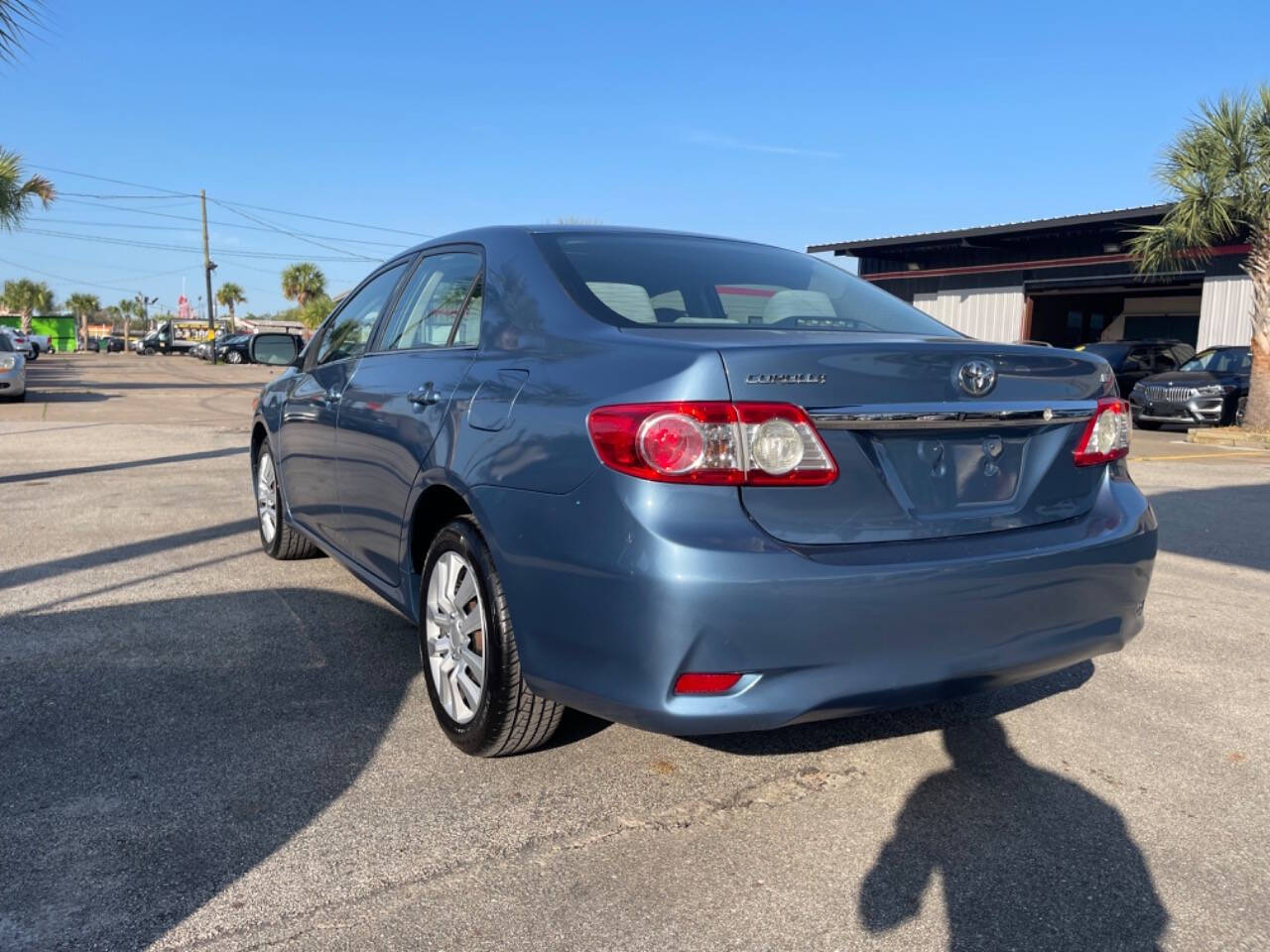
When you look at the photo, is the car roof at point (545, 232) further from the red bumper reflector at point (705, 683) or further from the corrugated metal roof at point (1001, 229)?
the corrugated metal roof at point (1001, 229)

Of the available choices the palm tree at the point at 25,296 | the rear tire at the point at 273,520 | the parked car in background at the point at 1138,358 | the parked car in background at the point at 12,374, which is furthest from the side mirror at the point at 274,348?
the palm tree at the point at 25,296

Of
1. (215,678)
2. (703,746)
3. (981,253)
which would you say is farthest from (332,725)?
(981,253)

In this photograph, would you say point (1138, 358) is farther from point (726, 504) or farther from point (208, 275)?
point (208, 275)

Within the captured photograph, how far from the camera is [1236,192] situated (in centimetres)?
1745

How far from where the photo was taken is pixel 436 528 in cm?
341

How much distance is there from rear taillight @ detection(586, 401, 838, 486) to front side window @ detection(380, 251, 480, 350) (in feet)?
3.47

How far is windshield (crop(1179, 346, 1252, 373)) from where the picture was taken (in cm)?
1884

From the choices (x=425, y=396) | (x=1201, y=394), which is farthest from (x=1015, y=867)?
(x=1201, y=394)

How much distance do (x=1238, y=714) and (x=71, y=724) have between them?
12.9ft

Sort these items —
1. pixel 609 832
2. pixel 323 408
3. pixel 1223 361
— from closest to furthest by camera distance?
pixel 609 832 < pixel 323 408 < pixel 1223 361

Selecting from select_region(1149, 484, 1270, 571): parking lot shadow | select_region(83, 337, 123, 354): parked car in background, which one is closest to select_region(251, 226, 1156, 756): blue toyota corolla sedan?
select_region(1149, 484, 1270, 571): parking lot shadow

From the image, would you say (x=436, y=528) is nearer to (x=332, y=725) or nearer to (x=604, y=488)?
(x=332, y=725)

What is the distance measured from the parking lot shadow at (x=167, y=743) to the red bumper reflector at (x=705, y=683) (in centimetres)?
111

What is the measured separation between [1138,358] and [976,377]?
2058 cm
